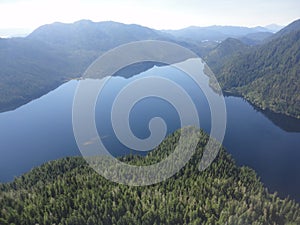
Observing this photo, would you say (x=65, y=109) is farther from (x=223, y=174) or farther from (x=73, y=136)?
(x=223, y=174)

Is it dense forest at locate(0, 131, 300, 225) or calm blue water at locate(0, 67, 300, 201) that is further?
calm blue water at locate(0, 67, 300, 201)

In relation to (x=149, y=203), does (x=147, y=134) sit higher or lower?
higher

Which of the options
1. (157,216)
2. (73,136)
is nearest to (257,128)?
(73,136)

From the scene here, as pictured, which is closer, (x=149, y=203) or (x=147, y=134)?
(x=149, y=203)

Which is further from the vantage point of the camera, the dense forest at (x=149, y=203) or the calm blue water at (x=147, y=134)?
the calm blue water at (x=147, y=134)
